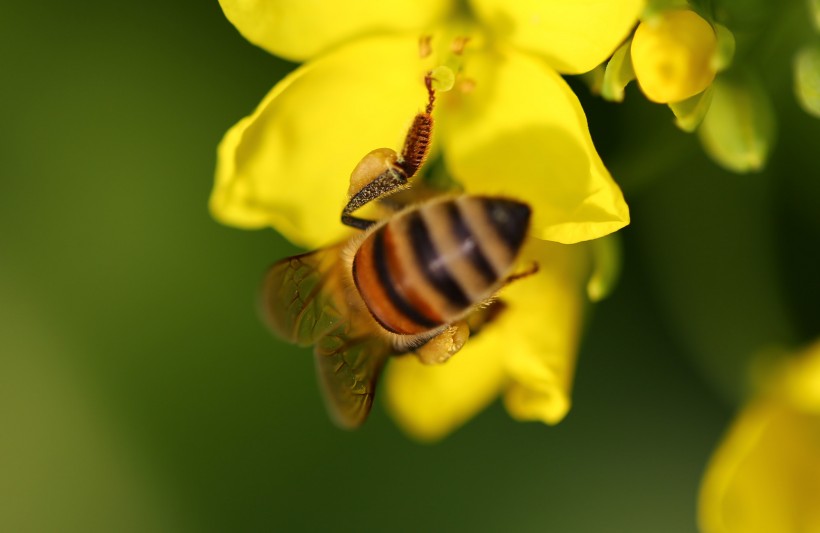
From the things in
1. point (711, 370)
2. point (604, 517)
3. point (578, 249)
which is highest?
point (578, 249)

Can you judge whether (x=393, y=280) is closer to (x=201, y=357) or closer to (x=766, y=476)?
(x=766, y=476)

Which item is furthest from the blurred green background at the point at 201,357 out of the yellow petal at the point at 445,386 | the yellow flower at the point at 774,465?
the yellow petal at the point at 445,386

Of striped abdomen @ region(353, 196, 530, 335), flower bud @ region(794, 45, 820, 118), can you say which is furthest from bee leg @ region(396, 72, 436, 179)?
flower bud @ region(794, 45, 820, 118)

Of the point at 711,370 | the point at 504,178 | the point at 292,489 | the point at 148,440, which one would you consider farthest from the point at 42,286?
the point at 711,370

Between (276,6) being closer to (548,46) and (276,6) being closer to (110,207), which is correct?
(548,46)

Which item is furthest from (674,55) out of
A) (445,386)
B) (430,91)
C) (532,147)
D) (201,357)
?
(201,357)

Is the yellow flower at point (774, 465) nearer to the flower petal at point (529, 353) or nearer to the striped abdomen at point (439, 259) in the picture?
the flower petal at point (529, 353)
